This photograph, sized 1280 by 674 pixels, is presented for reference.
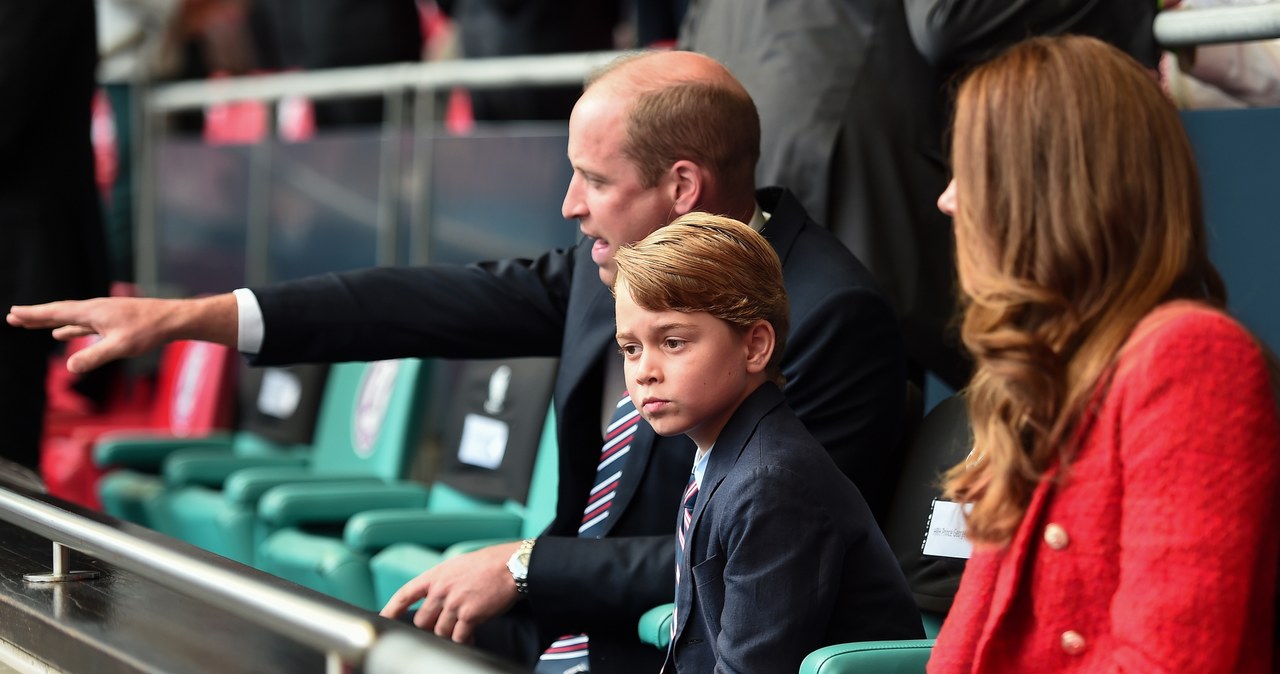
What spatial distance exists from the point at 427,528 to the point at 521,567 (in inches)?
49.1

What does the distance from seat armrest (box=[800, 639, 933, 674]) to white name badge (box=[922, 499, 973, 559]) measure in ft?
1.15

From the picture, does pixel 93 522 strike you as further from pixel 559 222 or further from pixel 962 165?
pixel 559 222

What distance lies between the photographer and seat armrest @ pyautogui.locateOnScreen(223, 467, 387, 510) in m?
4.03

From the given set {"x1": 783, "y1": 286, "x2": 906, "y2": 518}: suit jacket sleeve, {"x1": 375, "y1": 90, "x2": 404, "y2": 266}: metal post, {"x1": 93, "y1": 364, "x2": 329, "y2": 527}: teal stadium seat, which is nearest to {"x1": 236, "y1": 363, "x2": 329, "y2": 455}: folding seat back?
{"x1": 93, "y1": 364, "x2": 329, "y2": 527}: teal stadium seat

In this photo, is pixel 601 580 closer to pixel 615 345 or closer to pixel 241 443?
pixel 615 345

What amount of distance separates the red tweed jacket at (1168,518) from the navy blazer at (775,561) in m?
0.33

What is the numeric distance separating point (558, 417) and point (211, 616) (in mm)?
825

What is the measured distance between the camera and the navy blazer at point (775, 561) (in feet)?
5.96

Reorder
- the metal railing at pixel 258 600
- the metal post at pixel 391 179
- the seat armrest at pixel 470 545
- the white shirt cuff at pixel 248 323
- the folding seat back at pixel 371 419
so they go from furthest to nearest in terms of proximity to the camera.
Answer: the metal post at pixel 391 179, the folding seat back at pixel 371 419, the seat armrest at pixel 470 545, the white shirt cuff at pixel 248 323, the metal railing at pixel 258 600

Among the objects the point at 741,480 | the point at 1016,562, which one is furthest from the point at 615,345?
the point at 1016,562

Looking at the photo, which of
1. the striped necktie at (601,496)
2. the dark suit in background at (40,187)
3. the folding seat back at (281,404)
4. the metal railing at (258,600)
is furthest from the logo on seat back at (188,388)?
the metal railing at (258,600)

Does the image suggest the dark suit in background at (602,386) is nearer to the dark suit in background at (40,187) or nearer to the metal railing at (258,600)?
the metal railing at (258,600)

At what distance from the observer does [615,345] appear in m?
2.57

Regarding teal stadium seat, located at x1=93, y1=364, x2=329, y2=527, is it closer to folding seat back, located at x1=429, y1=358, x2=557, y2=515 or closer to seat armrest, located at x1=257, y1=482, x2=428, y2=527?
seat armrest, located at x1=257, y1=482, x2=428, y2=527
